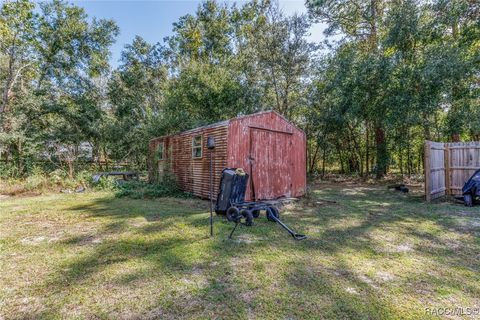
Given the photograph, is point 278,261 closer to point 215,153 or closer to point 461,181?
point 215,153

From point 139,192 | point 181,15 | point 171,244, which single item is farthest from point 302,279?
point 181,15

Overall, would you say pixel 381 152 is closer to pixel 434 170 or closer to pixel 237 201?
pixel 434 170

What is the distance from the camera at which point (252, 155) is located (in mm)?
7168

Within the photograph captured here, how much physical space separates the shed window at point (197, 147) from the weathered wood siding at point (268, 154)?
179 cm

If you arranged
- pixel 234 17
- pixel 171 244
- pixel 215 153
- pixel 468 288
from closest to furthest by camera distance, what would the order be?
1. pixel 468 288
2. pixel 171 244
3. pixel 215 153
4. pixel 234 17

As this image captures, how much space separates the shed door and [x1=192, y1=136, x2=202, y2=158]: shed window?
195 centimetres

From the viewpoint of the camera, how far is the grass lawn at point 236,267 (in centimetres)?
218

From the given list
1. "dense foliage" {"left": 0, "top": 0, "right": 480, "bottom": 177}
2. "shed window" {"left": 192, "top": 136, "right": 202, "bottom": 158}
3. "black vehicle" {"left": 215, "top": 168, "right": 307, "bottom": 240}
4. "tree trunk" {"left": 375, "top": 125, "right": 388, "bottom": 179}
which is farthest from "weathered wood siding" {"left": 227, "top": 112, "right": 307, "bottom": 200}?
"tree trunk" {"left": 375, "top": 125, "right": 388, "bottom": 179}

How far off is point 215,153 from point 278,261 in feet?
14.7

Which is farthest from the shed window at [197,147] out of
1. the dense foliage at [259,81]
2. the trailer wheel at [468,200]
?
the trailer wheel at [468,200]

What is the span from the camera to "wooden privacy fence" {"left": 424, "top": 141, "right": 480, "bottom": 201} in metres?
6.94

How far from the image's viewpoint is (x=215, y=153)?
717cm

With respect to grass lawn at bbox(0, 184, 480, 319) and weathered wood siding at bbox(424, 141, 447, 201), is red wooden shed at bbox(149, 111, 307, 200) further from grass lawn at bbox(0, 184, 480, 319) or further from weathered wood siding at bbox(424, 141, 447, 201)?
weathered wood siding at bbox(424, 141, 447, 201)

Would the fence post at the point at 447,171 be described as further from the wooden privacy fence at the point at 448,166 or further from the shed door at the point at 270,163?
the shed door at the point at 270,163
